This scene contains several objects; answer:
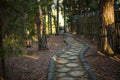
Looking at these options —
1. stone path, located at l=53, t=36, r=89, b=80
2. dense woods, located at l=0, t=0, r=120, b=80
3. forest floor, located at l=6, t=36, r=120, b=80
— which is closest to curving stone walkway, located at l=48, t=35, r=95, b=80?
stone path, located at l=53, t=36, r=89, b=80

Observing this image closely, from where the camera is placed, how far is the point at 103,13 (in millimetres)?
10250

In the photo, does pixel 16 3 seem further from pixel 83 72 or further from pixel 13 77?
pixel 83 72

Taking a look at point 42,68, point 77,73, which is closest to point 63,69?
point 77,73

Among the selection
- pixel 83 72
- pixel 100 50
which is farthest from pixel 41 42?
pixel 83 72

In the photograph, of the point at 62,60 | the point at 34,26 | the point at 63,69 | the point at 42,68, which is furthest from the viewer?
the point at 62,60

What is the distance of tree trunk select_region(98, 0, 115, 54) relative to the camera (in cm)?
1016

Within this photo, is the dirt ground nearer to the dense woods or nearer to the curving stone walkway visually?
the curving stone walkway

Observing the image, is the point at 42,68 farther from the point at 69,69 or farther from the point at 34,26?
the point at 34,26

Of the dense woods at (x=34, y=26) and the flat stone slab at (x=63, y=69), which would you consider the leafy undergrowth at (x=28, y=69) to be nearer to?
the flat stone slab at (x=63, y=69)

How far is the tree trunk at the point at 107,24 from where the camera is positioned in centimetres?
1016

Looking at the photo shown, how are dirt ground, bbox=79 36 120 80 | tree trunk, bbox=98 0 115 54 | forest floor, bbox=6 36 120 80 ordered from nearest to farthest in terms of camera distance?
dirt ground, bbox=79 36 120 80 → forest floor, bbox=6 36 120 80 → tree trunk, bbox=98 0 115 54

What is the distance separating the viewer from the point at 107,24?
10.2 meters

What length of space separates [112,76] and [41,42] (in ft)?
21.0

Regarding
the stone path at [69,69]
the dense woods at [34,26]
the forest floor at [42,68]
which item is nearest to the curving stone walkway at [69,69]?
the stone path at [69,69]
